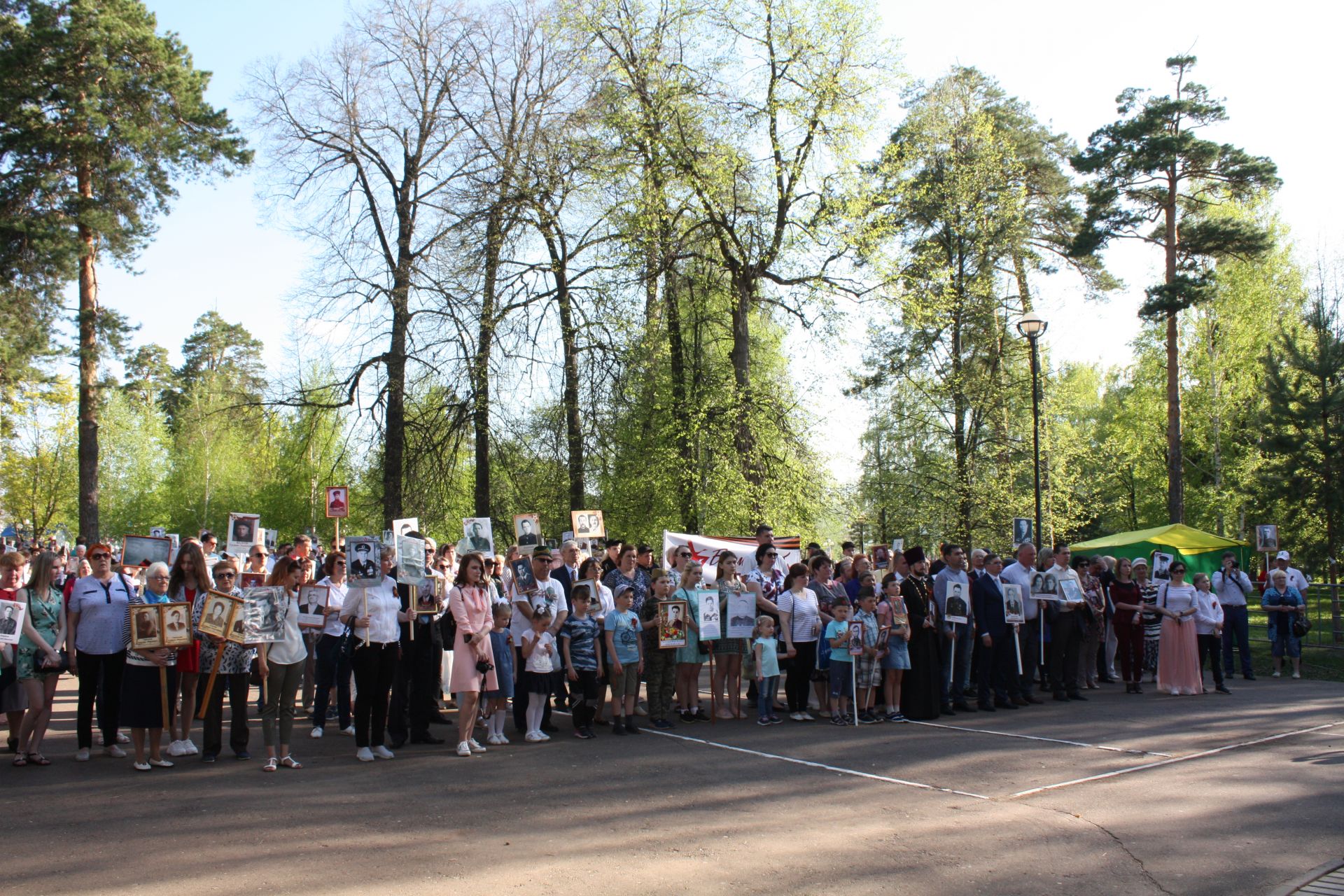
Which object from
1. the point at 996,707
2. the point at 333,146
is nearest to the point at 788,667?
the point at 996,707

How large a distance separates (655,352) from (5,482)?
44647mm

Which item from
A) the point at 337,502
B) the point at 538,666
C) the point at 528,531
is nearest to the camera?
the point at 538,666

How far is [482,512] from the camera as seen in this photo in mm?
26891

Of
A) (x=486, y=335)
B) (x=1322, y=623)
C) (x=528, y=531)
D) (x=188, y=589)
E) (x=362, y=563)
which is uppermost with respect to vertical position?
(x=486, y=335)

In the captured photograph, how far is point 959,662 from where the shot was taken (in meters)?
13.5

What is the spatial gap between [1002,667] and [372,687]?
8462 mm

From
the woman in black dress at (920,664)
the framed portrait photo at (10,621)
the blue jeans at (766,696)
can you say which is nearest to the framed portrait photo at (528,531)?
the blue jeans at (766,696)

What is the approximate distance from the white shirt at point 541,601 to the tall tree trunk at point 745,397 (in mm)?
13450

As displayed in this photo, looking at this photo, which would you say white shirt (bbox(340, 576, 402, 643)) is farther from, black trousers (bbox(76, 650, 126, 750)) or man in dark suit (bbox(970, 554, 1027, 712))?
man in dark suit (bbox(970, 554, 1027, 712))

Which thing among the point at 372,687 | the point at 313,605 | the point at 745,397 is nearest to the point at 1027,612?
the point at 372,687

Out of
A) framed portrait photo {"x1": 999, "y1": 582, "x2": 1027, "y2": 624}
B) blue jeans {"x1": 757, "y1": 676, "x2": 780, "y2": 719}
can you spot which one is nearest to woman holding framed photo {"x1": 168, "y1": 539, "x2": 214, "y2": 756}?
blue jeans {"x1": 757, "y1": 676, "x2": 780, "y2": 719}

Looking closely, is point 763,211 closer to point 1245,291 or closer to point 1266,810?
point 1266,810

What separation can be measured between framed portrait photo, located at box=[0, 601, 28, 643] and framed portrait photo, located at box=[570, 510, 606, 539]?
1076cm

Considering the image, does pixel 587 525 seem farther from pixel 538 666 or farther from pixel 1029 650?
pixel 538 666
